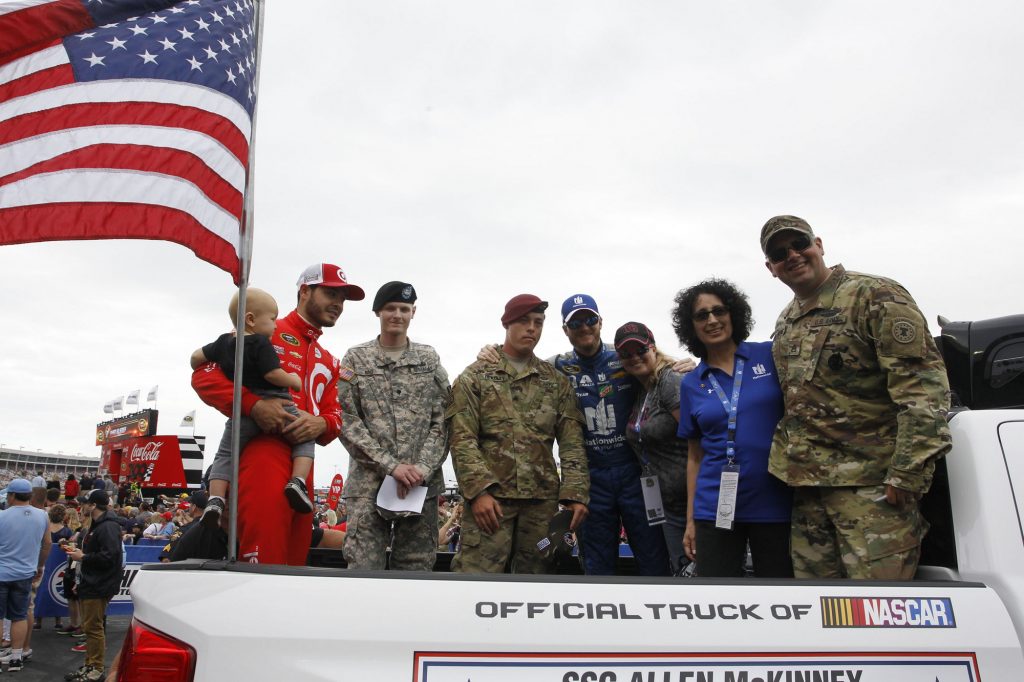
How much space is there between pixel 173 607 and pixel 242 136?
1.73 m

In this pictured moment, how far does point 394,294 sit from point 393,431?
2.37 feet

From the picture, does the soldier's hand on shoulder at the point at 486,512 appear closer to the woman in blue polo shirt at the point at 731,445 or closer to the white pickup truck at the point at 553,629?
the woman in blue polo shirt at the point at 731,445

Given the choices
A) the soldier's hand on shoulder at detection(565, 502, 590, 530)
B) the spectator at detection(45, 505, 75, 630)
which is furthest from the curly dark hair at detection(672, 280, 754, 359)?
the spectator at detection(45, 505, 75, 630)

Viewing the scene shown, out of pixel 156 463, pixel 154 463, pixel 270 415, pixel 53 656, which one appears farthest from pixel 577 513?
pixel 154 463

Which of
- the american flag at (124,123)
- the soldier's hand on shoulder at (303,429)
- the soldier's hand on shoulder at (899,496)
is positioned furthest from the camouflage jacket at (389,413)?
the soldier's hand on shoulder at (899,496)

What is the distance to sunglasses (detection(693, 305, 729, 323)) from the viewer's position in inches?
117

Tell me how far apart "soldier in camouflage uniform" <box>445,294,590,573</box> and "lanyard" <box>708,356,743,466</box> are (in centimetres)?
97

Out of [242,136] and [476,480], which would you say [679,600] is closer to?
[476,480]

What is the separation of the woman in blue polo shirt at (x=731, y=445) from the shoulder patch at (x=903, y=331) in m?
A: 0.50

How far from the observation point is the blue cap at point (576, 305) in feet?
12.4

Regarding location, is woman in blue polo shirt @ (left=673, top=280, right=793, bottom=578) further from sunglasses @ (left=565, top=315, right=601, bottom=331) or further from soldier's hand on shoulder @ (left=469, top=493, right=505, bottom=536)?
soldier's hand on shoulder @ (left=469, top=493, right=505, bottom=536)

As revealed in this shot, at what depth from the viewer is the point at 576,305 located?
12.4ft

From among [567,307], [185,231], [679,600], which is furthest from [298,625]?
[567,307]

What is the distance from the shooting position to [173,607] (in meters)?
1.56
